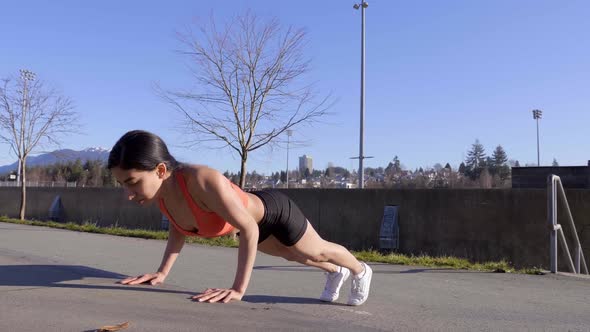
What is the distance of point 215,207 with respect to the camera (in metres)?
3.11

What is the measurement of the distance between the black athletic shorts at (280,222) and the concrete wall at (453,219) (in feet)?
22.5

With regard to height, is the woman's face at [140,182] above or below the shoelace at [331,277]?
above

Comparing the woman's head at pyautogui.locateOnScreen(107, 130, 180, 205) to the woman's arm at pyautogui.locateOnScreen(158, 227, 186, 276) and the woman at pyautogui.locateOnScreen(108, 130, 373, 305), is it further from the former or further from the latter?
the woman's arm at pyautogui.locateOnScreen(158, 227, 186, 276)

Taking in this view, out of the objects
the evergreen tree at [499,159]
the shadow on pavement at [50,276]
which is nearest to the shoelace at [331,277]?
the shadow on pavement at [50,276]

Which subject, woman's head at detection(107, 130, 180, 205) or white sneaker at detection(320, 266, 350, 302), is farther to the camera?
white sneaker at detection(320, 266, 350, 302)

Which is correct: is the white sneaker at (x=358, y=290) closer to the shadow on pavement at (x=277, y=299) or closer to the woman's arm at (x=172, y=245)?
→ the shadow on pavement at (x=277, y=299)

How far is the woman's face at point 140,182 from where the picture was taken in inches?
120

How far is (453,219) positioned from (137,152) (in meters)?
8.91

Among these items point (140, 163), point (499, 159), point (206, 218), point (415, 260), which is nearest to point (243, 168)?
point (415, 260)

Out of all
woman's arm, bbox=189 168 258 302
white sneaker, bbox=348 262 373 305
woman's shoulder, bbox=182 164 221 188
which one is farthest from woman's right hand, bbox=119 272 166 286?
white sneaker, bbox=348 262 373 305

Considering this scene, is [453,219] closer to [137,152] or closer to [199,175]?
[199,175]

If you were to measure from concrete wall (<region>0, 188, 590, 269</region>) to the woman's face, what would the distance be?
782 centimetres

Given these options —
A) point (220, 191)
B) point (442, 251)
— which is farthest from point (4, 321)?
point (442, 251)

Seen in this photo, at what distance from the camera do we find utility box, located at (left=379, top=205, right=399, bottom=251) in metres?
11.1
